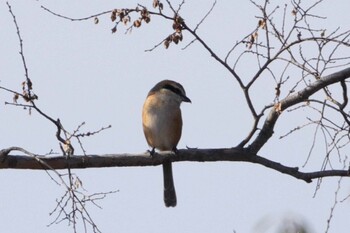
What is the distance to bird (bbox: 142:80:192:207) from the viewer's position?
9372mm

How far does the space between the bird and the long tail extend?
0.12 m

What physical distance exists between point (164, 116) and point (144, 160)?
226cm

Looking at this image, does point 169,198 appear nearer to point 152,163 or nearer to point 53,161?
point 152,163

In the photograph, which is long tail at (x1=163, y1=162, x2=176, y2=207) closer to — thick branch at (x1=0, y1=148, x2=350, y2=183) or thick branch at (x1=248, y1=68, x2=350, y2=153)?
thick branch at (x1=0, y1=148, x2=350, y2=183)

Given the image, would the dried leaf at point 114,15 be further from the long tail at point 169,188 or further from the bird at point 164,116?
the long tail at point 169,188

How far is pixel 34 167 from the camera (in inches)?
266

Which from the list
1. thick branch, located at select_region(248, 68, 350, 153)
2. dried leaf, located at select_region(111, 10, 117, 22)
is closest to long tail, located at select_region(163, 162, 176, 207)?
thick branch, located at select_region(248, 68, 350, 153)

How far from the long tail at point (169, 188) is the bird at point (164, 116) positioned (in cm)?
12

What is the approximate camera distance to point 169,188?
9961mm

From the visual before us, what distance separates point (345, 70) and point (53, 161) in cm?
224

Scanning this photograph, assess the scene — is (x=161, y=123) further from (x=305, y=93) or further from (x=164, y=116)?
(x=305, y=93)

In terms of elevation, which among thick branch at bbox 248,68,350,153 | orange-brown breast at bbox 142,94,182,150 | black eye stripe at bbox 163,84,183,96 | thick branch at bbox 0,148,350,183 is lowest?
thick branch at bbox 0,148,350,183

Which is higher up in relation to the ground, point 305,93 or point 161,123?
point 161,123

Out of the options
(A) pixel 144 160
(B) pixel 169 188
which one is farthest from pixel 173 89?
(A) pixel 144 160
